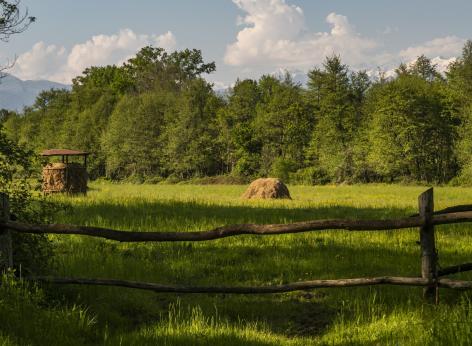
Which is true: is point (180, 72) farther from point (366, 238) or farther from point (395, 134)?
point (366, 238)

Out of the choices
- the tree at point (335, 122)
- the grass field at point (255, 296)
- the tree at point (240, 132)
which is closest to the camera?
the grass field at point (255, 296)

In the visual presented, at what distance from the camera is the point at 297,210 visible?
1903cm

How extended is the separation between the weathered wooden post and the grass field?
81 cm

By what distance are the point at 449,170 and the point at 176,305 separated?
62.9 metres

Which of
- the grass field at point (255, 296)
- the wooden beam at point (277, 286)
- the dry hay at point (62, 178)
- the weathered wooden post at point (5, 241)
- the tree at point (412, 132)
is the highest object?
the tree at point (412, 132)

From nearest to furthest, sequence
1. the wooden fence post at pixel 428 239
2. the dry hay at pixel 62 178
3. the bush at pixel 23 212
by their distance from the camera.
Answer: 1. the wooden fence post at pixel 428 239
2. the bush at pixel 23 212
3. the dry hay at pixel 62 178

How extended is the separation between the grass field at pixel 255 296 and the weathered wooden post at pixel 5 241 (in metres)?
0.81

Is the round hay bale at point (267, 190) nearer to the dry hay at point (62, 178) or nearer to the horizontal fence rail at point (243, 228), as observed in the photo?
the dry hay at point (62, 178)

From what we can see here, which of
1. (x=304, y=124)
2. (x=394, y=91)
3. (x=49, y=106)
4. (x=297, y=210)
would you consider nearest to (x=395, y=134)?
(x=394, y=91)

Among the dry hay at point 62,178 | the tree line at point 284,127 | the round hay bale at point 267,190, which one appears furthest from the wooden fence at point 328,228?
the tree line at point 284,127

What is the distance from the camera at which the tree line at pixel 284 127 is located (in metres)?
61.2

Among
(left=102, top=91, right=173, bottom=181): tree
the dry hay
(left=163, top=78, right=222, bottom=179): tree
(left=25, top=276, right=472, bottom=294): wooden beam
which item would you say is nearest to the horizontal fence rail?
(left=25, top=276, right=472, bottom=294): wooden beam

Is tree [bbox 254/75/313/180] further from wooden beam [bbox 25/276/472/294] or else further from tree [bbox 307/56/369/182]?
wooden beam [bbox 25/276/472/294]

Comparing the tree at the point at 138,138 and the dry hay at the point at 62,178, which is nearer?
the dry hay at the point at 62,178
